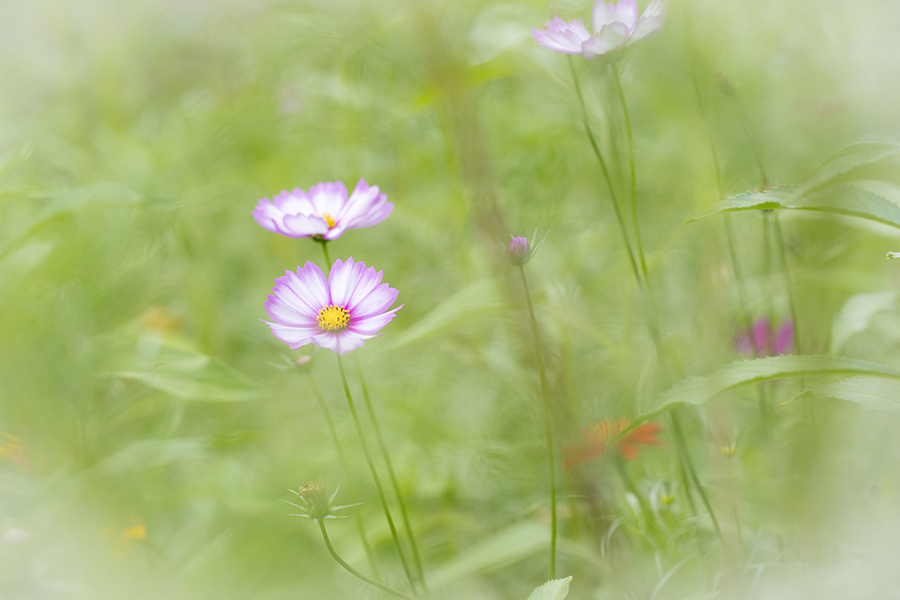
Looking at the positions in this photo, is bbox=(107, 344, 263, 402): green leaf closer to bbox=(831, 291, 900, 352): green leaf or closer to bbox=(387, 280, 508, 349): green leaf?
bbox=(387, 280, 508, 349): green leaf

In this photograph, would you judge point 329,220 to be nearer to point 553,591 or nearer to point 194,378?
point 194,378

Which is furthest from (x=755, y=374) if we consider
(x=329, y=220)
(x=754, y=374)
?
(x=329, y=220)

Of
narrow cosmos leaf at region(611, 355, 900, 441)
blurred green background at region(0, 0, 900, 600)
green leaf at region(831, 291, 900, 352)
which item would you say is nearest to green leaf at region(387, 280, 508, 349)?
blurred green background at region(0, 0, 900, 600)

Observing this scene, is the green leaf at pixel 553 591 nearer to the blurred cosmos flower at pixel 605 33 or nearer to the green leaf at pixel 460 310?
the green leaf at pixel 460 310

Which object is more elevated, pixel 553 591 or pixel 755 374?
pixel 755 374

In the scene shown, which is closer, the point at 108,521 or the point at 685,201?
the point at 108,521

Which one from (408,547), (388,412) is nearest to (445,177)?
(388,412)

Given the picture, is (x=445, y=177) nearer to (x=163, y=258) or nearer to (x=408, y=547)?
(x=163, y=258)
